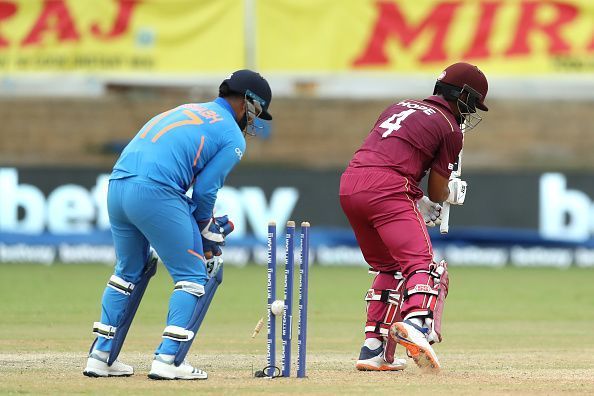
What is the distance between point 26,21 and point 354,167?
1244cm

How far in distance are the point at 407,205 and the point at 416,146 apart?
0.41 metres

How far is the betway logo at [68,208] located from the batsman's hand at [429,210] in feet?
32.3

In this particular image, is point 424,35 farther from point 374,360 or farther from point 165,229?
point 165,229

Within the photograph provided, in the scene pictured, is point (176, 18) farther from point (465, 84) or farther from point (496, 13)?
point (465, 84)

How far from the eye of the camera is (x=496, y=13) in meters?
20.2

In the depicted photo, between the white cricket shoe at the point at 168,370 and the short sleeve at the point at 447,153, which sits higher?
the short sleeve at the point at 447,153

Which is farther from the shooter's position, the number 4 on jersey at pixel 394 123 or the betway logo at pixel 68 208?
the betway logo at pixel 68 208

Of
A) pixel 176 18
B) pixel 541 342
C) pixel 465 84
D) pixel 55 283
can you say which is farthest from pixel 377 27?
pixel 465 84

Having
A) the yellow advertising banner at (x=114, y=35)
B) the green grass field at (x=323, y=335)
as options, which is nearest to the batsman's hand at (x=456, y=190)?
the green grass field at (x=323, y=335)

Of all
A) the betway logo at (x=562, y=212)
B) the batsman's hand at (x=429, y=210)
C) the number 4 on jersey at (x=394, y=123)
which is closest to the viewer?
the number 4 on jersey at (x=394, y=123)

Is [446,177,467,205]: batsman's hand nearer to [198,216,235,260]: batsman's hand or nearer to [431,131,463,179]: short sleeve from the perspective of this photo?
[431,131,463,179]: short sleeve

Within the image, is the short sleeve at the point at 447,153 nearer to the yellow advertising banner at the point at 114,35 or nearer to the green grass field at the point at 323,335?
the green grass field at the point at 323,335

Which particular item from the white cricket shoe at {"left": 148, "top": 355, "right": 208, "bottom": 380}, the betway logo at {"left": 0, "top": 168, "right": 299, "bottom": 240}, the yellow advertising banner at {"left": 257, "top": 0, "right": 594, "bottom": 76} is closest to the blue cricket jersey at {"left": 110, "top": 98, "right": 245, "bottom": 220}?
the white cricket shoe at {"left": 148, "top": 355, "right": 208, "bottom": 380}

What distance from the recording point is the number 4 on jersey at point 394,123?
29.0 ft
